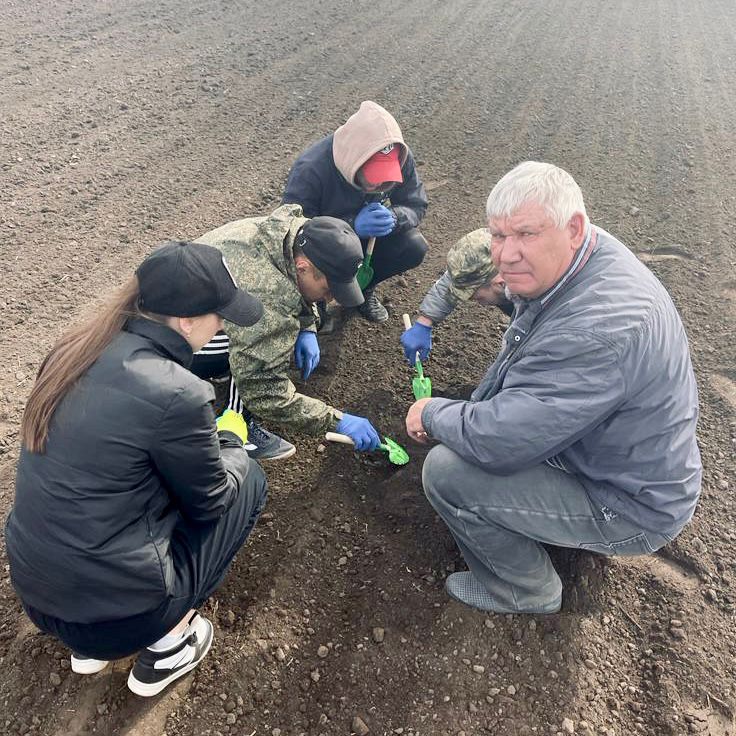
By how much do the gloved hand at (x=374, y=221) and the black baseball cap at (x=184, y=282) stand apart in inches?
63.1

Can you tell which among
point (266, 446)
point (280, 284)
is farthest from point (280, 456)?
point (280, 284)

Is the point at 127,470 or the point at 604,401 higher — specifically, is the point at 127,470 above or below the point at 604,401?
above

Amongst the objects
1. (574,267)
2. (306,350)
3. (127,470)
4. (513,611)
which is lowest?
(513,611)

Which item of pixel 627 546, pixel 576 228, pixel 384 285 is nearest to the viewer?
pixel 576 228

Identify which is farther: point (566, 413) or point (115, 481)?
point (566, 413)

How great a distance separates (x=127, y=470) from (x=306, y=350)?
5.02ft

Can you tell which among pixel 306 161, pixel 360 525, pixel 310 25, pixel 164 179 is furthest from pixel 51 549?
pixel 310 25

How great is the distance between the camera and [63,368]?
5.36ft

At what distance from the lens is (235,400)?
2.88 metres

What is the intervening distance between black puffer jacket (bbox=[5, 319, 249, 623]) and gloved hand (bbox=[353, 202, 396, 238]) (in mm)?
1812

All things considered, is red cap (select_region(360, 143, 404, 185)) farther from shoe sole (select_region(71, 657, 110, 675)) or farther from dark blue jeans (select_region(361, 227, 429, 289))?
shoe sole (select_region(71, 657, 110, 675))

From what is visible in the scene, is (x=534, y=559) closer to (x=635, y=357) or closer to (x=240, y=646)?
(x=635, y=357)

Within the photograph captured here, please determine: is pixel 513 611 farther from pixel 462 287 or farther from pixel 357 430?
pixel 462 287

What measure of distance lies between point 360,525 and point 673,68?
7988mm
